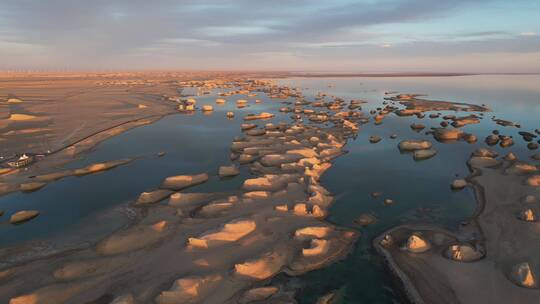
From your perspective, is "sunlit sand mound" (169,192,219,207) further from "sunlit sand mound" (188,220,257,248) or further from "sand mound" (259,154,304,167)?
"sand mound" (259,154,304,167)

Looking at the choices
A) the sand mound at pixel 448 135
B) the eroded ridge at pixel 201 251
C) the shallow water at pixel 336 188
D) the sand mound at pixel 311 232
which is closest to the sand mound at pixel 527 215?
the shallow water at pixel 336 188

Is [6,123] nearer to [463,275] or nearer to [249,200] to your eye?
[249,200]

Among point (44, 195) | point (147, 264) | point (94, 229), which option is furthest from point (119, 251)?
point (44, 195)

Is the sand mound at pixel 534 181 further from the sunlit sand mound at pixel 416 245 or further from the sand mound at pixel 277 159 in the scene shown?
the sand mound at pixel 277 159

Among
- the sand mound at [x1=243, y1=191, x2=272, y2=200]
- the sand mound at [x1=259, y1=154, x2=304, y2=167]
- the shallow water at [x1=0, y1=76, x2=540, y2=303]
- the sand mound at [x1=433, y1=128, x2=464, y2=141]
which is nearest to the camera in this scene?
the shallow water at [x1=0, y1=76, x2=540, y2=303]

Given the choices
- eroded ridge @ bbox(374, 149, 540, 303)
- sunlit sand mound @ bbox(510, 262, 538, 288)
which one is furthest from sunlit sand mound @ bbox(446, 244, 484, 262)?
sunlit sand mound @ bbox(510, 262, 538, 288)

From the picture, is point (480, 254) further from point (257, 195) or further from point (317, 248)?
point (257, 195)

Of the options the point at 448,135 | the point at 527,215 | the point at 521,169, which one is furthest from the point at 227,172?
the point at 448,135
